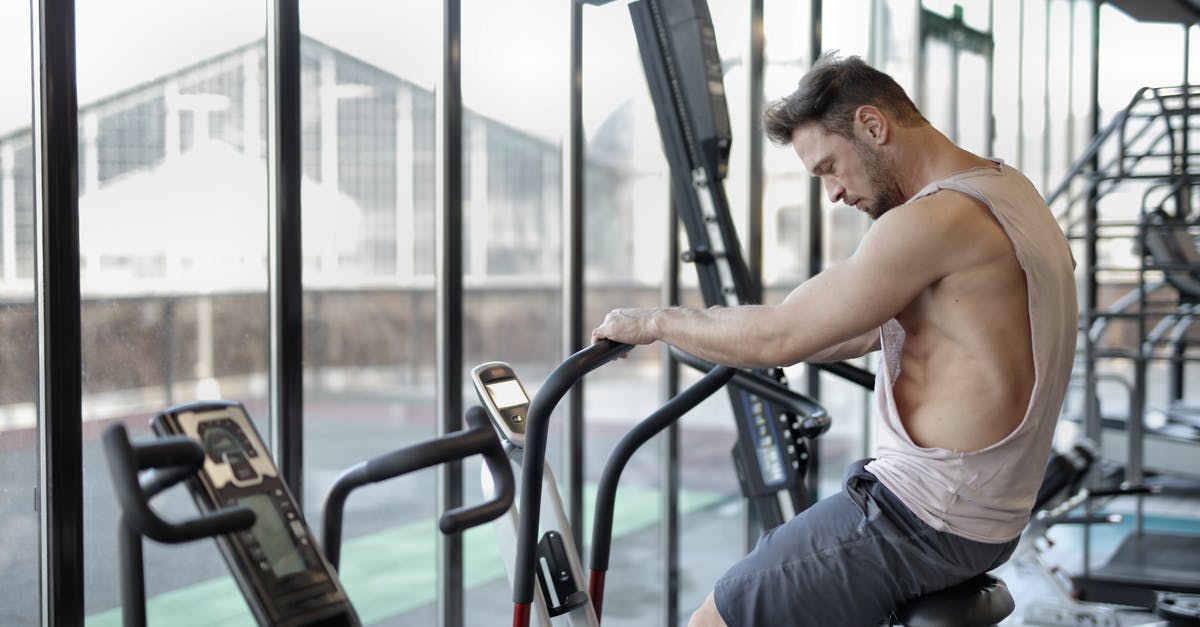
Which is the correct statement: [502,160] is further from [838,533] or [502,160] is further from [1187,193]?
[1187,193]

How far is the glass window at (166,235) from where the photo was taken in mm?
2379

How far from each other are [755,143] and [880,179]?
2.84 m

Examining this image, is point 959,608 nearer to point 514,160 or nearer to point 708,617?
point 708,617

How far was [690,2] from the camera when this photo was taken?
2.91 meters

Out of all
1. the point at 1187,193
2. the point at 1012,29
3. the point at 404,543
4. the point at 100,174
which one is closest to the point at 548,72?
the point at 100,174

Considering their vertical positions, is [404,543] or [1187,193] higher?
[1187,193]

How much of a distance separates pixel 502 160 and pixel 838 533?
7.83 feet

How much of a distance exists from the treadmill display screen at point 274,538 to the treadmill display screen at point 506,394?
0.61 meters

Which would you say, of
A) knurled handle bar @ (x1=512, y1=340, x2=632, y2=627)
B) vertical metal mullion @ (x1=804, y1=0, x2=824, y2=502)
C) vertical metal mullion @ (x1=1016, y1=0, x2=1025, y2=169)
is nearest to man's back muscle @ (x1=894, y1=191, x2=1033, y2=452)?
knurled handle bar @ (x1=512, y1=340, x2=632, y2=627)

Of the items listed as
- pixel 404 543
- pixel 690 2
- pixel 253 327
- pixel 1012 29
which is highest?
pixel 1012 29

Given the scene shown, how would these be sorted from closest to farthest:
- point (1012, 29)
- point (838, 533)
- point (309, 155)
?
point (838, 533) < point (309, 155) < point (1012, 29)

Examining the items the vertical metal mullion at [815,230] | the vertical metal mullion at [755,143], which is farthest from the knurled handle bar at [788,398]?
the vertical metal mullion at [815,230]

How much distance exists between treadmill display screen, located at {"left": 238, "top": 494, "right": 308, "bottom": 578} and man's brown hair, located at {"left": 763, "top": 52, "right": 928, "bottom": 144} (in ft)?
3.46

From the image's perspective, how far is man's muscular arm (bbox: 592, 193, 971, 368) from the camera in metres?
1.59
